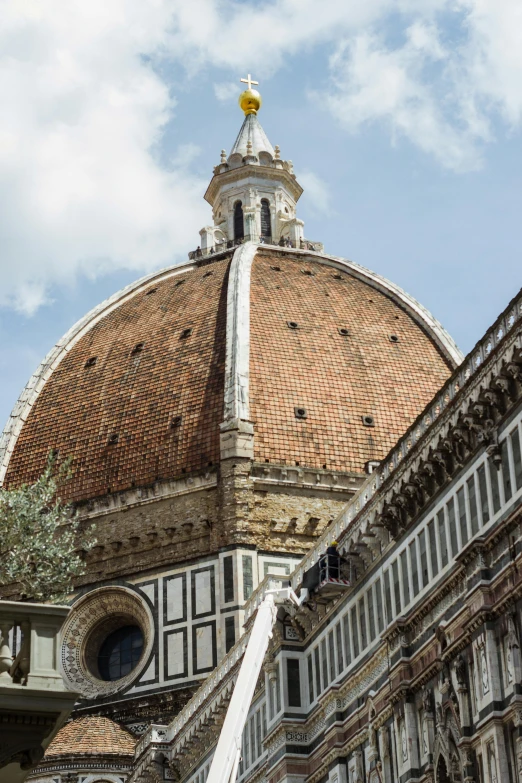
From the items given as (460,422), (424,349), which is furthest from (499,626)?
(424,349)

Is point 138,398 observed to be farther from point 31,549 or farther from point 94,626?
point 31,549

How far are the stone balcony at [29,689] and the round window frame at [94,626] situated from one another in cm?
3712

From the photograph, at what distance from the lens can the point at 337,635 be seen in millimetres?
31297

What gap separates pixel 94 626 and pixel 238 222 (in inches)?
865

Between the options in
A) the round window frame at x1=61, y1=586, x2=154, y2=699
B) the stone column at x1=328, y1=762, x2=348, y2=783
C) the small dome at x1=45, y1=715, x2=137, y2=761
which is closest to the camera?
the stone column at x1=328, y1=762, x2=348, y2=783

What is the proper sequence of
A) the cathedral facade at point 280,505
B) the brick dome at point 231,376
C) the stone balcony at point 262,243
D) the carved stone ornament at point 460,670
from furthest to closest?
the stone balcony at point 262,243, the brick dome at point 231,376, the cathedral facade at point 280,505, the carved stone ornament at point 460,670

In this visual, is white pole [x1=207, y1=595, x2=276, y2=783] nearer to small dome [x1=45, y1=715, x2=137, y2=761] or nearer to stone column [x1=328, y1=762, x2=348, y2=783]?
stone column [x1=328, y1=762, x2=348, y2=783]

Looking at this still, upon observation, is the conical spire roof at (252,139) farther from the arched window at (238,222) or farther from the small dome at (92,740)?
the small dome at (92,740)

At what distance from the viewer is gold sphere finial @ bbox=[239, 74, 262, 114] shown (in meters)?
73.1

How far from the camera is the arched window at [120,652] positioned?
168 feet

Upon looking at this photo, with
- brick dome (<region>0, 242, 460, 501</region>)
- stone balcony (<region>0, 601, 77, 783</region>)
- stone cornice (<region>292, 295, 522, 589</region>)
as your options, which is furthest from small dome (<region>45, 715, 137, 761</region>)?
stone balcony (<region>0, 601, 77, 783</region>)

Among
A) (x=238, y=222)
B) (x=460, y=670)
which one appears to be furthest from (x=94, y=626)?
(x=460, y=670)

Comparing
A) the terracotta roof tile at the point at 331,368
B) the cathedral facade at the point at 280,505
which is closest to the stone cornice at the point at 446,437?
the cathedral facade at the point at 280,505

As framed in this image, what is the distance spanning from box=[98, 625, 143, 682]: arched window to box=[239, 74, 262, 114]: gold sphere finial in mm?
28525
